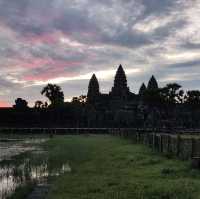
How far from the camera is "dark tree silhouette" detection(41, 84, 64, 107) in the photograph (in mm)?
146500

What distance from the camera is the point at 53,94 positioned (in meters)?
148

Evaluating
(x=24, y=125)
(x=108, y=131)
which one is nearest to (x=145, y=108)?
(x=24, y=125)

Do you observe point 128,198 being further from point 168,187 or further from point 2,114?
point 2,114

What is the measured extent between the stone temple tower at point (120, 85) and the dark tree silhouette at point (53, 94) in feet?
118

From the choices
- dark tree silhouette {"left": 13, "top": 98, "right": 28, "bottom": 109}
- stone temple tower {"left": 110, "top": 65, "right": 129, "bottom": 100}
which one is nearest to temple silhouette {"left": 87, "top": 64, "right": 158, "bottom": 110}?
→ stone temple tower {"left": 110, "top": 65, "right": 129, "bottom": 100}

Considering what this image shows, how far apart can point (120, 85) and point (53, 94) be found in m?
41.1

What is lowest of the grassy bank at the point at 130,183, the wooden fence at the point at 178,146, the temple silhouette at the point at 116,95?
the grassy bank at the point at 130,183

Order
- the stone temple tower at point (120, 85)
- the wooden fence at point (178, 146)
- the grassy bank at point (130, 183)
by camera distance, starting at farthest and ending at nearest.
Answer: the stone temple tower at point (120, 85)
the wooden fence at point (178, 146)
the grassy bank at point (130, 183)

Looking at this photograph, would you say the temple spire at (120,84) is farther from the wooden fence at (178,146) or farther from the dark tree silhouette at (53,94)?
the wooden fence at (178,146)

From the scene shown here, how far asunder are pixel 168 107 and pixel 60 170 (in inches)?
4295

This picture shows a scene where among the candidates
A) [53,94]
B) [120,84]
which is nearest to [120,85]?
[120,84]

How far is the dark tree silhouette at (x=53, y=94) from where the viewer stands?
146m

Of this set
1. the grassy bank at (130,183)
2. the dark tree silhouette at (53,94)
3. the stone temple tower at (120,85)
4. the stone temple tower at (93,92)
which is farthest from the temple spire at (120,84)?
the grassy bank at (130,183)

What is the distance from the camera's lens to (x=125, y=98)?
18212cm
